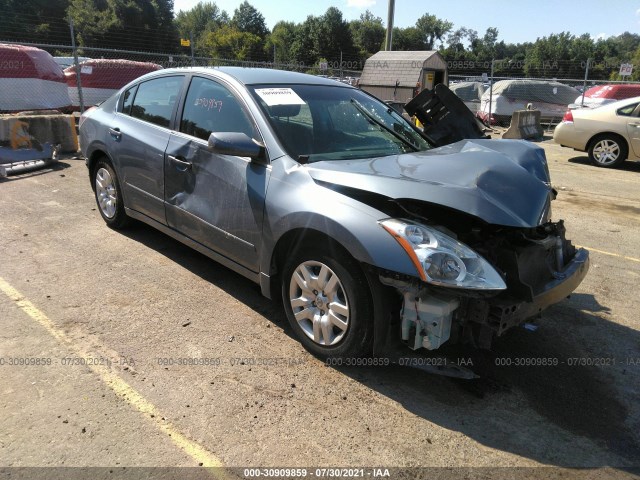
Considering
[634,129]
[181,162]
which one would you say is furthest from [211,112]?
[634,129]

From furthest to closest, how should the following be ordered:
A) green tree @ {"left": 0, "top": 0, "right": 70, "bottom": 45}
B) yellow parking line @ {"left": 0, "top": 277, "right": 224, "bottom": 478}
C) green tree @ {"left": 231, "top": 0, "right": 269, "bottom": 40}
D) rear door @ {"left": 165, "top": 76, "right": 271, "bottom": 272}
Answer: green tree @ {"left": 231, "top": 0, "right": 269, "bottom": 40}, green tree @ {"left": 0, "top": 0, "right": 70, "bottom": 45}, rear door @ {"left": 165, "top": 76, "right": 271, "bottom": 272}, yellow parking line @ {"left": 0, "top": 277, "right": 224, "bottom": 478}

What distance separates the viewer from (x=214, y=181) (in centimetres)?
364

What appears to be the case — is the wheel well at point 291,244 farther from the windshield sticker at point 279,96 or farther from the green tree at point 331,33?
the green tree at point 331,33

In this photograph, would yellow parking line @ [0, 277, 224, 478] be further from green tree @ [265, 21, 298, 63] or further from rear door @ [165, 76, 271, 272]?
green tree @ [265, 21, 298, 63]

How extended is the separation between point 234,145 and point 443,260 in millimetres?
1549

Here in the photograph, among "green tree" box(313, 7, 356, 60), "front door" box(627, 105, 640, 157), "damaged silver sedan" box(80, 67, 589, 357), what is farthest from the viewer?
"green tree" box(313, 7, 356, 60)

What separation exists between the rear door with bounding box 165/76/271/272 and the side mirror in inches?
5.7

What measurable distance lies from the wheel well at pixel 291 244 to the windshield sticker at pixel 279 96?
106 cm

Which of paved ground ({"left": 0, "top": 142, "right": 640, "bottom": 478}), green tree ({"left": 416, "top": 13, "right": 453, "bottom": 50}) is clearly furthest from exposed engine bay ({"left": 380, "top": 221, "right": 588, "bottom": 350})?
green tree ({"left": 416, "top": 13, "right": 453, "bottom": 50})

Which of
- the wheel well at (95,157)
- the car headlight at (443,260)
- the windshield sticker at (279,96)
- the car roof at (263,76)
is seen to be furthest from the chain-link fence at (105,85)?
the car headlight at (443,260)

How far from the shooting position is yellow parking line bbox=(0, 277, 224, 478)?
2.35m

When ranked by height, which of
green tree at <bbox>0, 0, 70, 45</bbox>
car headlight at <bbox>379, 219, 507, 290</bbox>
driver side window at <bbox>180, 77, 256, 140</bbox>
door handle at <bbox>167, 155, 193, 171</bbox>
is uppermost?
green tree at <bbox>0, 0, 70, 45</bbox>

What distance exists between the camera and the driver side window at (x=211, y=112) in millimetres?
3605

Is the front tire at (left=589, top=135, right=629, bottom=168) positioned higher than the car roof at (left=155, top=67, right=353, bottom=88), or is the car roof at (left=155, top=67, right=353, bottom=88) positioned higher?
the car roof at (left=155, top=67, right=353, bottom=88)
